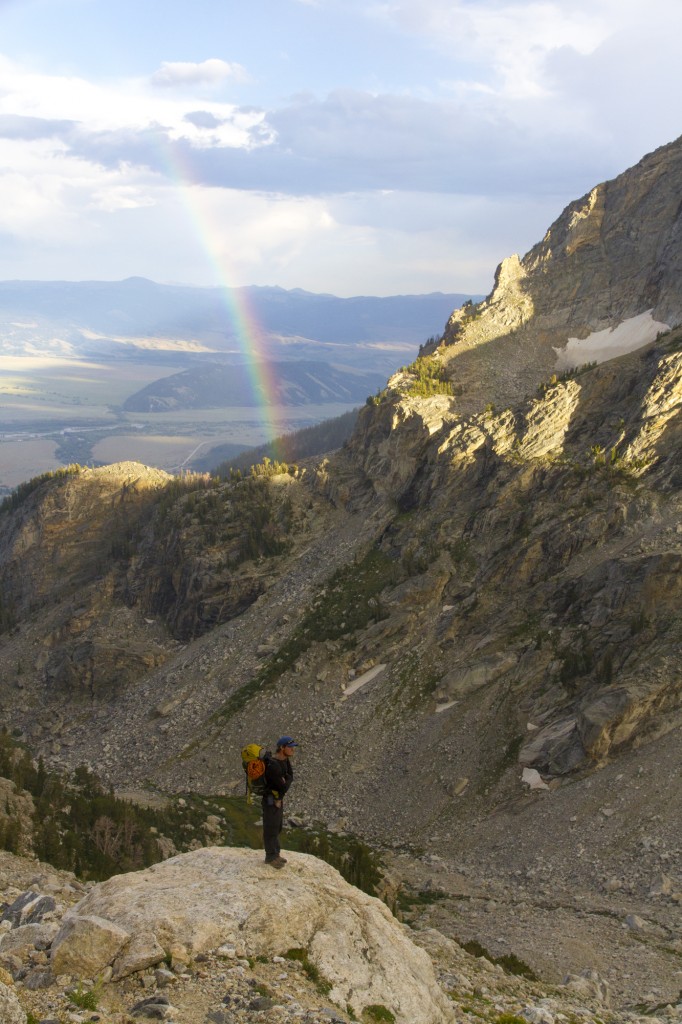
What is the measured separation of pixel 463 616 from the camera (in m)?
64.0

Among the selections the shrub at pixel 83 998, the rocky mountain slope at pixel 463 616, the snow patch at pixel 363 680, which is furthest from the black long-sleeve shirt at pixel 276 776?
the snow patch at pixel 363 680

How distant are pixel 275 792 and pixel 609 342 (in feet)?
278

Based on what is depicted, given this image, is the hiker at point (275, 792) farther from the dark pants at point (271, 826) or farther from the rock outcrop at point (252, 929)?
the rock outcrop at point (252, 929)

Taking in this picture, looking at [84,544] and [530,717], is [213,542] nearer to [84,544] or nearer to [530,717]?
[84,544]

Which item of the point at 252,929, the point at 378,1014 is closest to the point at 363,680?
the point at 252,929

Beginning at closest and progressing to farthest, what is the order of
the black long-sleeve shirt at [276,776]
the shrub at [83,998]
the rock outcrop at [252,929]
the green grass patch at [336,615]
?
the shrub at [83,998]
the rock outcrop at [252,929]
the black long-sleeve shirt at [276,776]
the green grass patch at [336,615]

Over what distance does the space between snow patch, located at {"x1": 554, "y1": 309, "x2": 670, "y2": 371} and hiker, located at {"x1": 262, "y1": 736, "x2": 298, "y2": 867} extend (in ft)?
265

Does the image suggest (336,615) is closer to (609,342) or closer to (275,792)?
(609,342)

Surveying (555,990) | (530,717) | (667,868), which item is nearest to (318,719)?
(530,717)

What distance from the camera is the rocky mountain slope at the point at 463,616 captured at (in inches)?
1693

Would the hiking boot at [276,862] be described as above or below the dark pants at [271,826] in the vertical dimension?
below

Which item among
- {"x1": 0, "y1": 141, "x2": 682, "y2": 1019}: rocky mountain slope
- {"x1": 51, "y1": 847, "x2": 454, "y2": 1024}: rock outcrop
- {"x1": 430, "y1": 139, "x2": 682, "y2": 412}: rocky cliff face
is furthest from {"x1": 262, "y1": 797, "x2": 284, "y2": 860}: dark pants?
{"x1": 430, "y1": 139, "x2": 682, "y2": 412}: rocky cliff face

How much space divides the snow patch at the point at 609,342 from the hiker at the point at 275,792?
80.8 m

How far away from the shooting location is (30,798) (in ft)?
141
